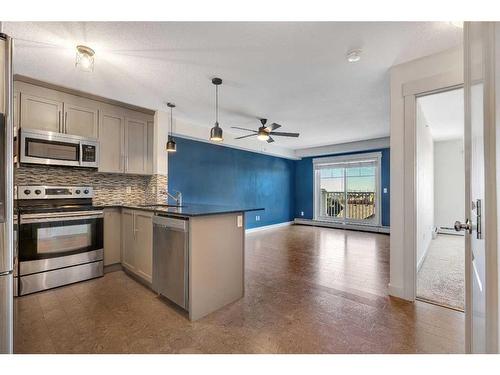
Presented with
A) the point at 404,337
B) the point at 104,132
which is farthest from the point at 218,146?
the point at 404,337

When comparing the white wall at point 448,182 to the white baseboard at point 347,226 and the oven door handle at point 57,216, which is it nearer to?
the white baseboard at point 347,226

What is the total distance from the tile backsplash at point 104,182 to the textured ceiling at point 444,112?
4135 millimetres

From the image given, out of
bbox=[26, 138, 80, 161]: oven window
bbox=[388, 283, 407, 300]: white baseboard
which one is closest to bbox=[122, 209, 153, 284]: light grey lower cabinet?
bbox=[26, 138, 80, 161]: oven window

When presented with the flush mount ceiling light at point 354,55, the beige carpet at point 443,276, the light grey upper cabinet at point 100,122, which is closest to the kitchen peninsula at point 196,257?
the light grey upper cabinet at point 100,122

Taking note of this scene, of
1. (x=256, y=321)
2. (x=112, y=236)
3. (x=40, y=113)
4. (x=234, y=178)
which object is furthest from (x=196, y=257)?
(x=234, y=178)

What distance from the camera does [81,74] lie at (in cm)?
278

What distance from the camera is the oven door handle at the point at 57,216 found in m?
2.58

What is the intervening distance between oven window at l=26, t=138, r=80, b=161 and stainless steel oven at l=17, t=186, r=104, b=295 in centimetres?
44

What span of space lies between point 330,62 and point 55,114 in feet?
11.4

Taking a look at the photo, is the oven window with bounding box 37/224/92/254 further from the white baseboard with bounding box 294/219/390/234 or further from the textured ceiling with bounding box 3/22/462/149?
the white baseboard with bounding box 294/219/390/234

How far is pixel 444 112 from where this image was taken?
149 inches

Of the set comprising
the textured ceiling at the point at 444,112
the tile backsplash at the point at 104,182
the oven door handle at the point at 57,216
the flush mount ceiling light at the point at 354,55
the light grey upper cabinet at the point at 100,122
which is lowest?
the oven door handle at the point at 57,216

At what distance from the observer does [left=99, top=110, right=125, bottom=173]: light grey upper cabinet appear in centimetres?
345

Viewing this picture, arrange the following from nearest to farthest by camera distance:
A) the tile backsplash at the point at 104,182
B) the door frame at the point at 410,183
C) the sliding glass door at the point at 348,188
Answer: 1. the door frame at the point at 410,183
2. the tile backsplash at the point at 104,182
3. the sliding glass door at the point at 348,188
